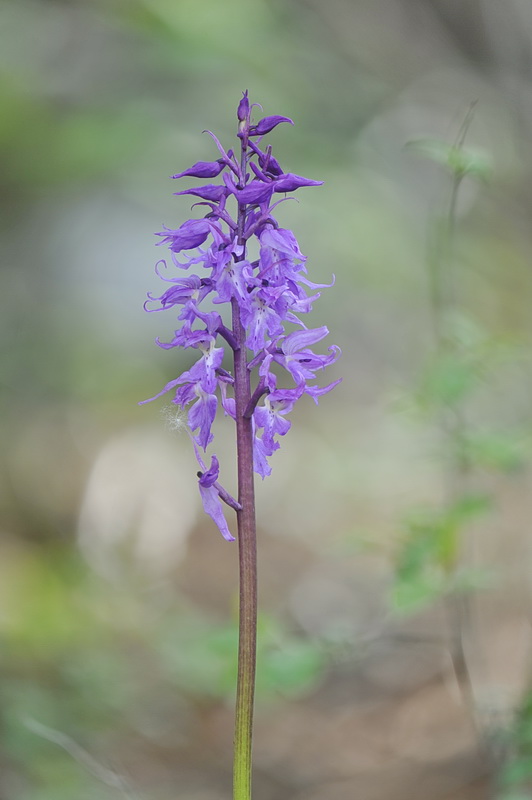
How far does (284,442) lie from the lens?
7.29 meters

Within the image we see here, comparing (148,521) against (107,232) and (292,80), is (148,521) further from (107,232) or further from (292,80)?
(292,80)

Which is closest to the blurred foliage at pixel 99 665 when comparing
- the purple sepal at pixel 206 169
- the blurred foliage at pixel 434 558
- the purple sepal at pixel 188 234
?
the blurred foliage at pixel 434 558

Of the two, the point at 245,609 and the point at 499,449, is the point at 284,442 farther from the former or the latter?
the point at 245,609

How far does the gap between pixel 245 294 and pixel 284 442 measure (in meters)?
5.74

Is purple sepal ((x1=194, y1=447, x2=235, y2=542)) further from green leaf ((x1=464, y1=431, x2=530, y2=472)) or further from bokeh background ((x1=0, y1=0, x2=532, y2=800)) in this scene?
green leaf ((x1=464, y1=431, x2=530, y2=472))

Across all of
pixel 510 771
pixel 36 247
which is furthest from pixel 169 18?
pixel 510 771

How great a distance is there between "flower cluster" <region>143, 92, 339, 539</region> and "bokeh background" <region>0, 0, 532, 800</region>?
0.56 ft

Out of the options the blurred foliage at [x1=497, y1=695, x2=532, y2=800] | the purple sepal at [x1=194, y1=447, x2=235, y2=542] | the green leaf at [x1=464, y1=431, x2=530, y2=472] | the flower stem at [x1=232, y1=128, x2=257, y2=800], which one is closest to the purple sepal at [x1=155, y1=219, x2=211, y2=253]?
the flower stem at [x1=232, y1=128, x2=257, y2=800]

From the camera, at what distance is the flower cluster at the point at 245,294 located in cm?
160

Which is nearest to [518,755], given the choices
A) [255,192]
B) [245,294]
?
[245,294]

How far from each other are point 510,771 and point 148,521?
3500 mm

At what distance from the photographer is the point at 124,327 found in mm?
6609

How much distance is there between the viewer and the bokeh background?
3.52 meters

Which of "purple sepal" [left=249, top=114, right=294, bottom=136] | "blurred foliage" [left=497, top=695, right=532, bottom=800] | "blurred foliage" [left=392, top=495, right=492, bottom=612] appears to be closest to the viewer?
"purple sepal" [left=249, top=114, right=294, bottom=136]
